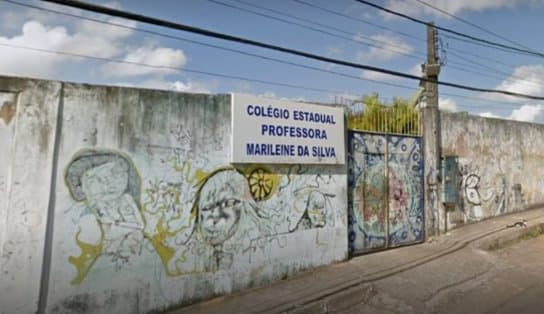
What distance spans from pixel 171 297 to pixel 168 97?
8.45ft

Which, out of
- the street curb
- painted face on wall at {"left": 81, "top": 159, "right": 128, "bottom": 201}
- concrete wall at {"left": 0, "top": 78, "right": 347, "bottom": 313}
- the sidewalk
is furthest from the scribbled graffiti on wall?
painted face on wall at {"left": 81, "top": 159, "right": 128, "bottom": 201}

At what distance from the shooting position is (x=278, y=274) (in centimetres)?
595

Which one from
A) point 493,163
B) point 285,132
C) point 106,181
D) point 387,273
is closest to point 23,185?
point 106,181

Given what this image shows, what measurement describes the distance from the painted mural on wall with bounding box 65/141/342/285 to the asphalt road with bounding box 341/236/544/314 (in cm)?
162

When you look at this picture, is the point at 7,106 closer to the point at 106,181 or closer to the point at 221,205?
the point at 106,181

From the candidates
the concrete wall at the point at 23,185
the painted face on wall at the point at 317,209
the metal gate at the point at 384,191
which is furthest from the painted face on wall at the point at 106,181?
the metal gate at the point at 384,191

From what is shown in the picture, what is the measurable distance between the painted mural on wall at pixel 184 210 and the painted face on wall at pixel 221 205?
14 millimetres

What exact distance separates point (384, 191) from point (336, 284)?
Result: 281cm

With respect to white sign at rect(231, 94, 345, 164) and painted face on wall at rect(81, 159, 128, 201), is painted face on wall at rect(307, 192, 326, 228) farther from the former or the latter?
painted face on wall at rect(81, 159, 128, 201)

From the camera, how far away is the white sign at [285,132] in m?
5.52

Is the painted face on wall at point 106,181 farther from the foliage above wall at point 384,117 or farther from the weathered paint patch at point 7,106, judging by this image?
the foliage above wall at point 384,117

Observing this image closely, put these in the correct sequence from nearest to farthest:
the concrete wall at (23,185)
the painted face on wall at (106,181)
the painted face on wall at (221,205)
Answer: the concrete wall at (23,185) → the painted face on wall at (106,181) → the painted face on wall at (221,205)

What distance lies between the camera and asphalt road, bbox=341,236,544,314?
5.22 meters

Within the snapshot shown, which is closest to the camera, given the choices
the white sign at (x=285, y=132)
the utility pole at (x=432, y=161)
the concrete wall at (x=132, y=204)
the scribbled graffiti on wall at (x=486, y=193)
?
the concrete wall at (x=132, y=204)
